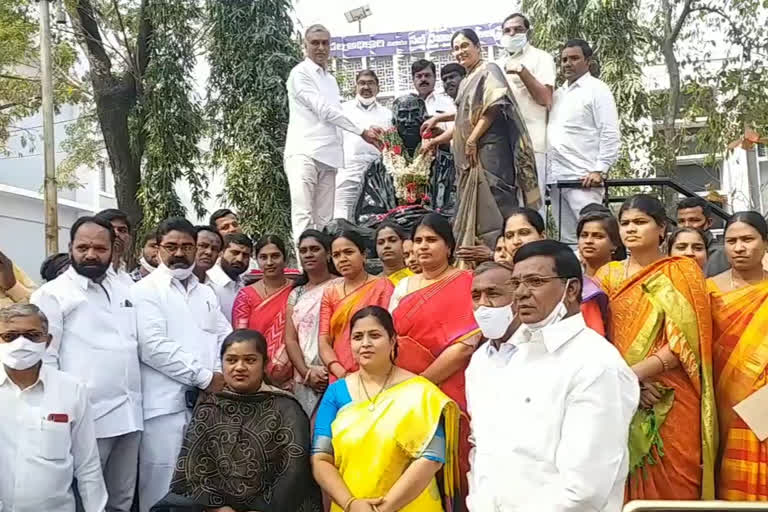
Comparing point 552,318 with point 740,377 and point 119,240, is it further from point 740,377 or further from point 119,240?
point 119,240

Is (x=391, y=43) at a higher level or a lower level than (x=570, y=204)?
higher

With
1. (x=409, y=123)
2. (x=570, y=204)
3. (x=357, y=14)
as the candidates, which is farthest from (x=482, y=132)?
(x=357, y=14)

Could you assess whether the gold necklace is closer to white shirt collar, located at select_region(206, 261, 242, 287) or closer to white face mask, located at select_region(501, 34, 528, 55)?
white shirt collar, located at select_region(206, 261, 242, 287)

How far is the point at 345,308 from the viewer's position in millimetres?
5062

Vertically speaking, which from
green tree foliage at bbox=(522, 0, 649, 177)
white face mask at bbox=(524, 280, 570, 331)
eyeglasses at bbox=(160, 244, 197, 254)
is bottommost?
white face mask at bbox=(524, 280, 570, 331)

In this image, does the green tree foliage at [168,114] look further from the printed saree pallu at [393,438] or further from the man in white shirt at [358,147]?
the printed saree pallu at [393,438]

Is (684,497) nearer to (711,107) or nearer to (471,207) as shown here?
(471,207)

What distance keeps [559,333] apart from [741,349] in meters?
1.53

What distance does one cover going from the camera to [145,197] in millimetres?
14594

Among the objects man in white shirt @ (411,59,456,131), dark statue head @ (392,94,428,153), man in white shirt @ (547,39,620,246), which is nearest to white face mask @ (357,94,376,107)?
man in white shirt @ (411,59,456,131)

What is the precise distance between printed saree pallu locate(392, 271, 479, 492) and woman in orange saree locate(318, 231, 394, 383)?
0.37 meters

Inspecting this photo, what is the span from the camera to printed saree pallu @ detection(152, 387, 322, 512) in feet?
13.8

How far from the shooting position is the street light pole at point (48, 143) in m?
13.9

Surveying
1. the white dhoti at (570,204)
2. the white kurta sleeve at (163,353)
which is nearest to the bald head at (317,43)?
the white dhoti at (570,204)
